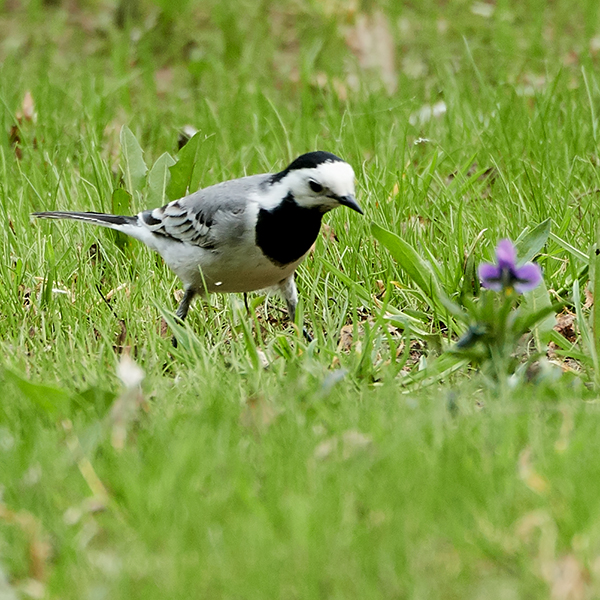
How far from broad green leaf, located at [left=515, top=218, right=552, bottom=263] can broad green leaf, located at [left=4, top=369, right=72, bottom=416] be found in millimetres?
1932

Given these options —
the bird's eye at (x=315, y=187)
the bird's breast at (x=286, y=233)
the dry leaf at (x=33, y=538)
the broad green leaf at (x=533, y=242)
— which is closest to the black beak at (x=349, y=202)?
the bird's eye at (x=315, y=187)

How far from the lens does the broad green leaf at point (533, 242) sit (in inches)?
149

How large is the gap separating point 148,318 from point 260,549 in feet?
7.13

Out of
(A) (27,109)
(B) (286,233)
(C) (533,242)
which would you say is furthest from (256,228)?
(A) (27,109)

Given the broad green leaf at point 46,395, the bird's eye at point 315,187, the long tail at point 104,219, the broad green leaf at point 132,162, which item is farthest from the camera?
the broad green leaf at point 132,162

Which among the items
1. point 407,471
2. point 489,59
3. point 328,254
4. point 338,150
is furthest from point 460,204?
point 489,59

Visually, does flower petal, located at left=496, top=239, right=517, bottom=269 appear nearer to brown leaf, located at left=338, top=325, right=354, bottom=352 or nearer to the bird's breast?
brown leaf, located at left=338, top=325, right=354, bottom=352

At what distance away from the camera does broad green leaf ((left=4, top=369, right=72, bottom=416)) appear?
2.93 metres

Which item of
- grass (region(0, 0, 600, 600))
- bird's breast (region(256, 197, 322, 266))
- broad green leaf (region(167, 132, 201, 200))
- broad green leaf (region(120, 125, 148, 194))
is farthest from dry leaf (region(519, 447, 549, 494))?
broad green leaf (region(120, 125, 148, 194))

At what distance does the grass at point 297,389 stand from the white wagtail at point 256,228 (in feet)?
0.62

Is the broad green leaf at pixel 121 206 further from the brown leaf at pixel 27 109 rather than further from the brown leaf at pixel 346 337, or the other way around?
the brown leaf at pixel 27 109

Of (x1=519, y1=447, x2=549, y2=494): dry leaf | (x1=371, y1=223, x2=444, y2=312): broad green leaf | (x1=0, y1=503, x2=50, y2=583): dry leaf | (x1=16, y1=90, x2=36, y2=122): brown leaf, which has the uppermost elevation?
(x1=519, y1=447, x2=549, y2=494): dry leaf

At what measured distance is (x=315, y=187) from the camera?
407 centimetres

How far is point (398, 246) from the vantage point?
4.01 meters
